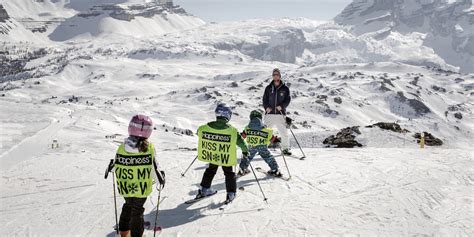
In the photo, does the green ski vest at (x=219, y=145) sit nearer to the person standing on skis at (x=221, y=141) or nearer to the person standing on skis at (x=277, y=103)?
the person standing on skis at (x=221, y=141)

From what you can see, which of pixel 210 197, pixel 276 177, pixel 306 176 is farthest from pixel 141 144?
pixel 306 176

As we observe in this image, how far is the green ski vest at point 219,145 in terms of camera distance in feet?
30.9

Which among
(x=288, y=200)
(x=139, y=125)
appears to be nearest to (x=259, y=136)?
(x=288, y=200)

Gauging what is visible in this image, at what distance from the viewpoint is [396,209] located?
977cm

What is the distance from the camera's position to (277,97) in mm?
14438

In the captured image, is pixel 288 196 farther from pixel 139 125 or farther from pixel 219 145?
pixel 139 125

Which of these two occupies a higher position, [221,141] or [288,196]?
[221,141]

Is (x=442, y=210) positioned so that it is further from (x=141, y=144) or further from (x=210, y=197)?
(x=141, y=144)

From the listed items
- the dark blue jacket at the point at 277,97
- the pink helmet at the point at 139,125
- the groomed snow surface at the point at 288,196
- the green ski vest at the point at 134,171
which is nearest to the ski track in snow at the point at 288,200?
the groomed snow surface at the point at 288,196

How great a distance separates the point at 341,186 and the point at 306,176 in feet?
4.30

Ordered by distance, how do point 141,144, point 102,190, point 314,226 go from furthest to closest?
point 102,190 < point 314,226 < point 141,144

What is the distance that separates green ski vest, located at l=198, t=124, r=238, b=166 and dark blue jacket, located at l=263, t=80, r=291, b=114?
5256 millimetres

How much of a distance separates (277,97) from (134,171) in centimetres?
819

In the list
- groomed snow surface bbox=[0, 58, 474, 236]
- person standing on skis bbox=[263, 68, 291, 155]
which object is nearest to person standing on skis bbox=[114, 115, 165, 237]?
groomed snow surface bbox=[0, 58, 474, 236]
